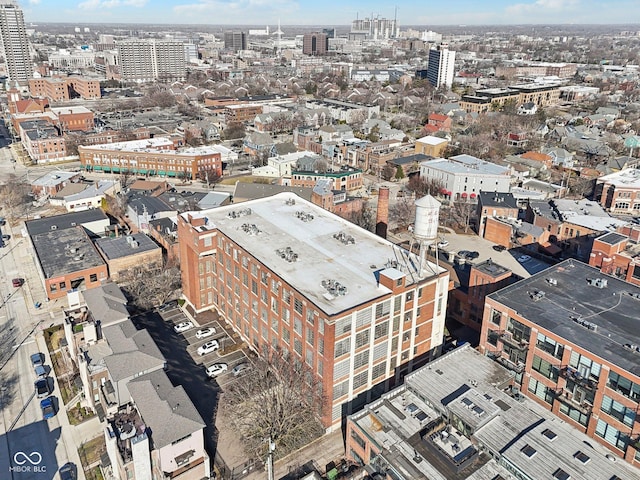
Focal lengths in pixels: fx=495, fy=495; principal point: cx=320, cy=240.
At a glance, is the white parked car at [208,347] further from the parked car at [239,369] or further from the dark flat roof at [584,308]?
the dark flat roof at [584,308]

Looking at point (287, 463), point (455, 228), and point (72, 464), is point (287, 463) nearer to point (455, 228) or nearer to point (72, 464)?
point (72, 464)

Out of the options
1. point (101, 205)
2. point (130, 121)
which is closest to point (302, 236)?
point (101, 205)

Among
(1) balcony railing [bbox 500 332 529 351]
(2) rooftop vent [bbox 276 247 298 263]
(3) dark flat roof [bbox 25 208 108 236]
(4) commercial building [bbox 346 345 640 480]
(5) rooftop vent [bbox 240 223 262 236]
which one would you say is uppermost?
(5) rooftop vent [bbox 240 223 262 236]

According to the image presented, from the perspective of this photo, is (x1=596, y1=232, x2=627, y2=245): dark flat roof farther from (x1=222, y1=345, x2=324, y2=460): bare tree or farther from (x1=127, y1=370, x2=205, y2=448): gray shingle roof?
(x1=127, y1=370, x2=205, y2=448): gray shingle roof

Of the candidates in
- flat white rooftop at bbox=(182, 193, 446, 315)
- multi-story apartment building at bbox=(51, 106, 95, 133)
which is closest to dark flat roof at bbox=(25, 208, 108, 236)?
flat white rooftop at bbox=(182, 193, 446, 315)

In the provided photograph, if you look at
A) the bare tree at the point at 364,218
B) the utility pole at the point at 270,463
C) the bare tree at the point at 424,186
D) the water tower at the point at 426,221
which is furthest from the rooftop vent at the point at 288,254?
the bare tree at the point at 424,186

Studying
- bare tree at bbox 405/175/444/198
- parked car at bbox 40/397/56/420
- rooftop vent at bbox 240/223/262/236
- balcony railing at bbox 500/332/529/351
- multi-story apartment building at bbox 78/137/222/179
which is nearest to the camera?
balcony railing at bbox 500/332/529/351
